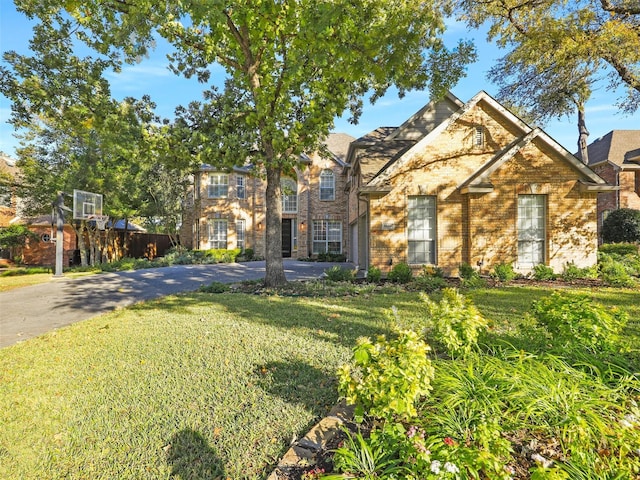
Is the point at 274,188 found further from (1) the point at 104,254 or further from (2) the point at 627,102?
(1) the point at 104,254

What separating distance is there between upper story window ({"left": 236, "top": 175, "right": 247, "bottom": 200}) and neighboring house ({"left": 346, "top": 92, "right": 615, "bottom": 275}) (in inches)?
545

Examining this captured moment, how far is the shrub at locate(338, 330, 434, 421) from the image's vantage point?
215cm

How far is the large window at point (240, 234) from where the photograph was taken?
23250 millimetres

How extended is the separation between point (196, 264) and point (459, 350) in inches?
711

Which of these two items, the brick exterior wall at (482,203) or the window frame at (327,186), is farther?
the window frame at (327,186)

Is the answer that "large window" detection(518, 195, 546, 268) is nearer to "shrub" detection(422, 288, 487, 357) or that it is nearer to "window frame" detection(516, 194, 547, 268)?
"window frame" detection(516, 194, 547, 268)

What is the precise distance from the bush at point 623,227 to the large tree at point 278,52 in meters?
15.4

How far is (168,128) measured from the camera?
384 inches

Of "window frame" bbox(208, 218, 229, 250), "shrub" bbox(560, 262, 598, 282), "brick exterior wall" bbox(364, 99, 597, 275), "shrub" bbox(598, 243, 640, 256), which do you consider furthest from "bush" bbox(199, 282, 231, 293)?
"shrub" bbox(598, 243, 640, 256)

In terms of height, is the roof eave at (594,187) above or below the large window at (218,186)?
below

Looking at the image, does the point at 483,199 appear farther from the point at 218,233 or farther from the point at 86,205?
the point at 86,205

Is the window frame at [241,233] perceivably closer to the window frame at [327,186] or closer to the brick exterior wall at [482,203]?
the window frame at [327,186]

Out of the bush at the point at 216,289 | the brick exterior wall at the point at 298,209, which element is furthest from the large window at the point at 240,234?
the bush at the point at 216,289

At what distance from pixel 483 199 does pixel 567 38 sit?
5.27 m
